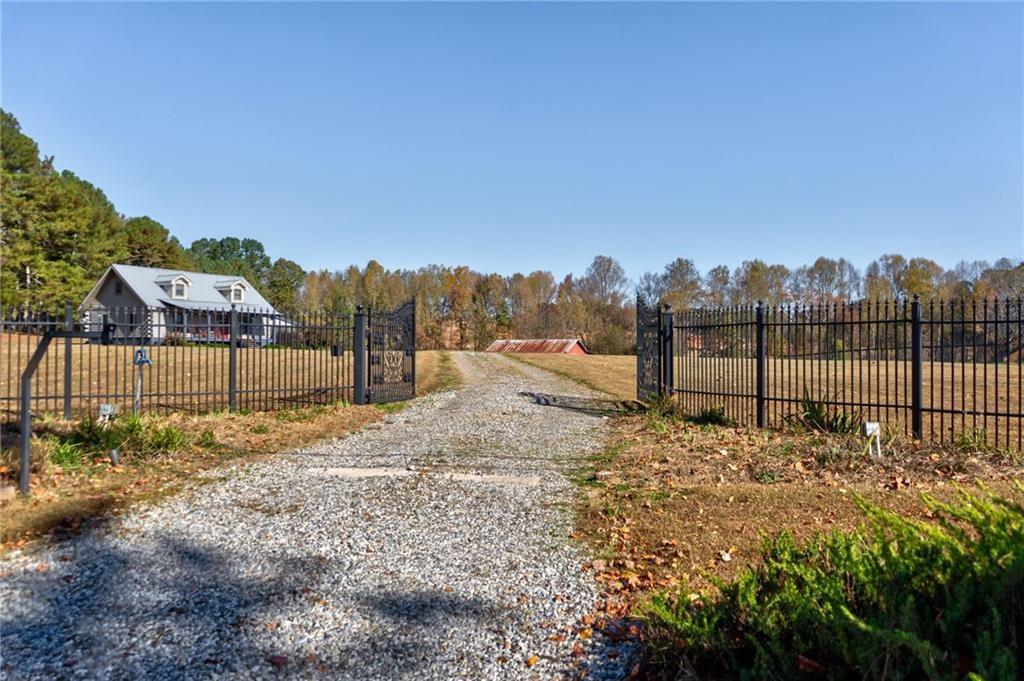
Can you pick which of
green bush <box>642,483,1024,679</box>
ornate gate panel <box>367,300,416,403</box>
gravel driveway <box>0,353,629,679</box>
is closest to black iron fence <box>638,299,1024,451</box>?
gravel driveway <box>0,353,629,679</box>

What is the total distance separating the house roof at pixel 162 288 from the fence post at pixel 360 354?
30039 millimetres

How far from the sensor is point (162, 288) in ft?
137

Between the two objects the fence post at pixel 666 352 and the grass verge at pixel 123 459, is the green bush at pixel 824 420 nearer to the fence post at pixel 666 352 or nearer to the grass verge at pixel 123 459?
the fence post at pixel 666 352

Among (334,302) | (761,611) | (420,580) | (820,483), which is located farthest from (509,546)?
A: (334,302)

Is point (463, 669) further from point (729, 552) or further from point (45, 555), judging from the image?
point (45, 555)

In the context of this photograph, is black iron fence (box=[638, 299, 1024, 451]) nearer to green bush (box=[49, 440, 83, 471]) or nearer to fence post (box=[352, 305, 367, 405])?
fence post (box=[352, 305, 367, 405])

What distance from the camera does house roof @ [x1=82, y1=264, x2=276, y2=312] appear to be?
40.4 metres

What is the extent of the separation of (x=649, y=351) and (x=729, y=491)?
6.85m

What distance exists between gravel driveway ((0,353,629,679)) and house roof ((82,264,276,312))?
36979 millimetres

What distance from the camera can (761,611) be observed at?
2.60 metres

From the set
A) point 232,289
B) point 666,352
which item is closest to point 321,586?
point 666,352

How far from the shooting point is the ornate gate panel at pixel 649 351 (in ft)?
38.6

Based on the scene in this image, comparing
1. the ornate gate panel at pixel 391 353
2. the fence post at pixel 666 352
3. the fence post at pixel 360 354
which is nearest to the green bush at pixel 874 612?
the fence post at pixel 666 352

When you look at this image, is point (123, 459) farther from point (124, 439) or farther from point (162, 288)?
point (162, 288)
